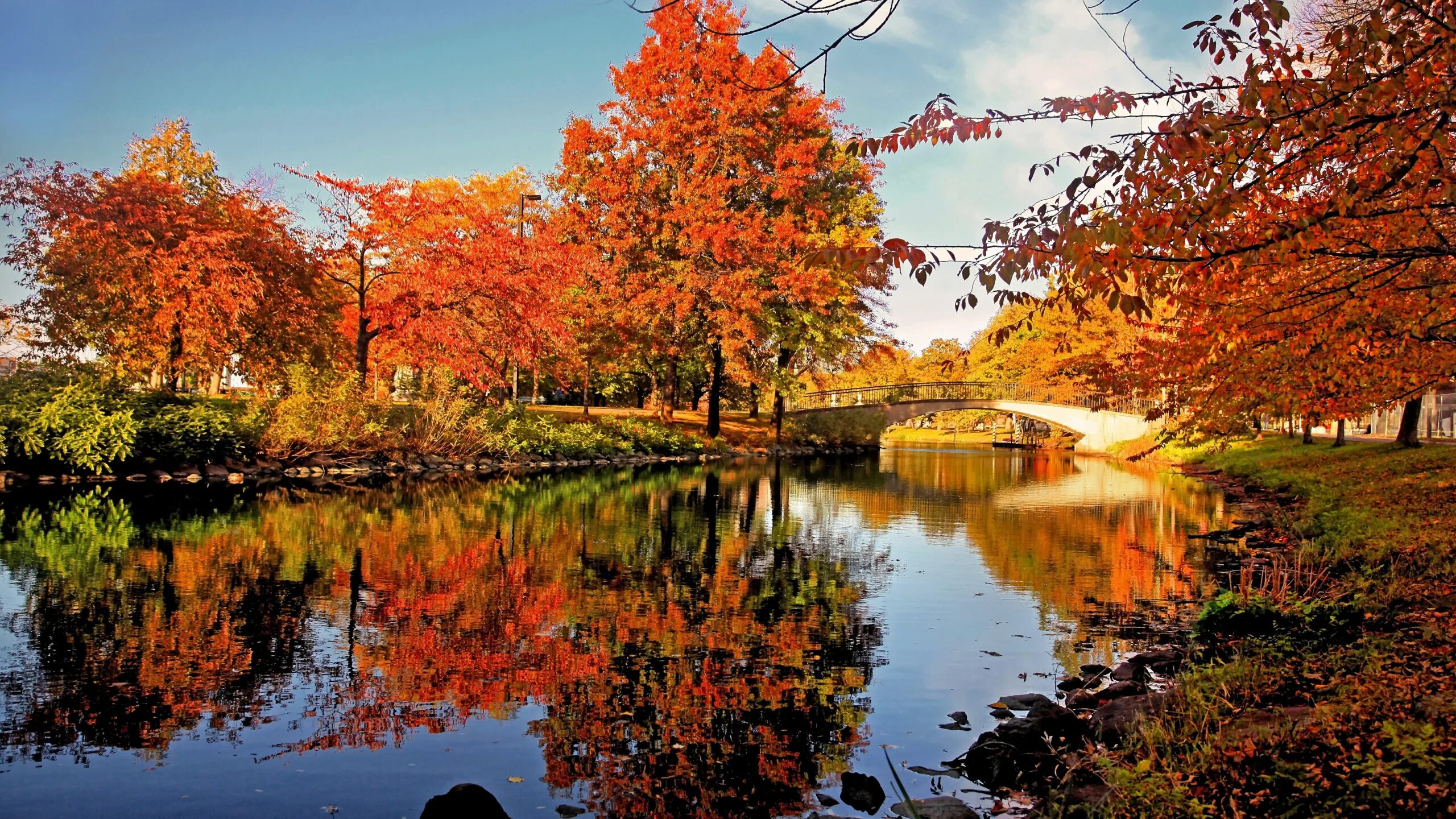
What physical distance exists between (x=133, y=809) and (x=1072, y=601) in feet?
32.1

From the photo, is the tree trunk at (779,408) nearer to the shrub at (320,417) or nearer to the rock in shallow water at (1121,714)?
the shrub at (320,417)

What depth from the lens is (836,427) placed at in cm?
5288

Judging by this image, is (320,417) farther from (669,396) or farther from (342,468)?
(669,396)

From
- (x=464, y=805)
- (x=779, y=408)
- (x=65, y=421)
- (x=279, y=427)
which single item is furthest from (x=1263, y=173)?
(x=779, y=408)

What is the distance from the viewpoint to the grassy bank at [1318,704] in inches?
171

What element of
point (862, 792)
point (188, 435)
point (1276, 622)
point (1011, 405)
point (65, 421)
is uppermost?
point (1011, 405)

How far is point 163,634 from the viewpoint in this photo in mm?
8711

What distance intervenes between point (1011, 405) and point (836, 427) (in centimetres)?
→ 1428

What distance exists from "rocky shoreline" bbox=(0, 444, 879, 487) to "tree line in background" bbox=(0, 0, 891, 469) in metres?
1.45

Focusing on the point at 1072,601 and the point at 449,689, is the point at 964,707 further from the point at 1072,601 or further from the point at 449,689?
the point at 1072,601

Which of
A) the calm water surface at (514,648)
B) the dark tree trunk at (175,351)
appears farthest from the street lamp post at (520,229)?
the calm water surface at (514,648)

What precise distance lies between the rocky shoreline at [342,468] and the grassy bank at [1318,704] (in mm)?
22409

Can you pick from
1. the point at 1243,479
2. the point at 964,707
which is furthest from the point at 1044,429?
the point at 964,707

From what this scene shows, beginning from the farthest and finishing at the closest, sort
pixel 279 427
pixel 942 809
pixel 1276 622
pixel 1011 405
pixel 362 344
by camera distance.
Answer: pixel 1011 405 → pixel 362 344 → pixel 279 427 → pixel 1276 622 → pixel 942 809
